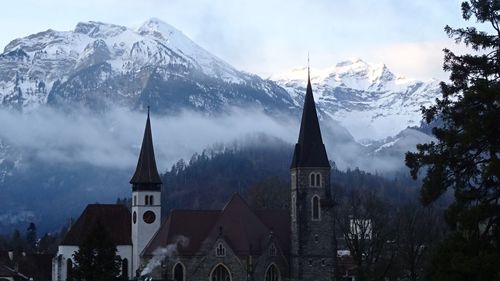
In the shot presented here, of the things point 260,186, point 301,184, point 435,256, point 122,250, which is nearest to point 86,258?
point 435,256

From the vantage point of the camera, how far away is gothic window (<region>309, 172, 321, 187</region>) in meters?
82.6

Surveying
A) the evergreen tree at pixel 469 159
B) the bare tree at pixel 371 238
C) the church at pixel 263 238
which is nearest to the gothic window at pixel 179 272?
the church at pixel 263 238

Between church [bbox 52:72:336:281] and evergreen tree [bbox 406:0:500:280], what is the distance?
1895 inches

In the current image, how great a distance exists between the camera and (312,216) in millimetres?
82438

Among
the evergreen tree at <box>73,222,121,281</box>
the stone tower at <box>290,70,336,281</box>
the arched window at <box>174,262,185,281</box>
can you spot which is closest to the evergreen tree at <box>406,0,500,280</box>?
the evergreen tree at <box>73,222,121,281</box>

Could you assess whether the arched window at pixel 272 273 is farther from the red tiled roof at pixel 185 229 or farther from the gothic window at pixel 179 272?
the gothic window at pixel 179 272

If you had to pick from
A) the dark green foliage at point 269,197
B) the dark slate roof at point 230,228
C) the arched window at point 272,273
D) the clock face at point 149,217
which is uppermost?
the dark green foliage at point 269,197

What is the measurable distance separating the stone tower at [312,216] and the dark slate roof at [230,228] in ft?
8.98

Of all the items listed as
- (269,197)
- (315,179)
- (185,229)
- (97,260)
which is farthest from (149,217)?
(97,260)

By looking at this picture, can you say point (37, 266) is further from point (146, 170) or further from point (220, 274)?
point (220, 274)

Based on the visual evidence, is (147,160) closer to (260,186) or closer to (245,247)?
(245,247)

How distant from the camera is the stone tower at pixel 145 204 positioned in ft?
301

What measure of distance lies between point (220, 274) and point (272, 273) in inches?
188

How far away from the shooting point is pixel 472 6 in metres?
33.6
